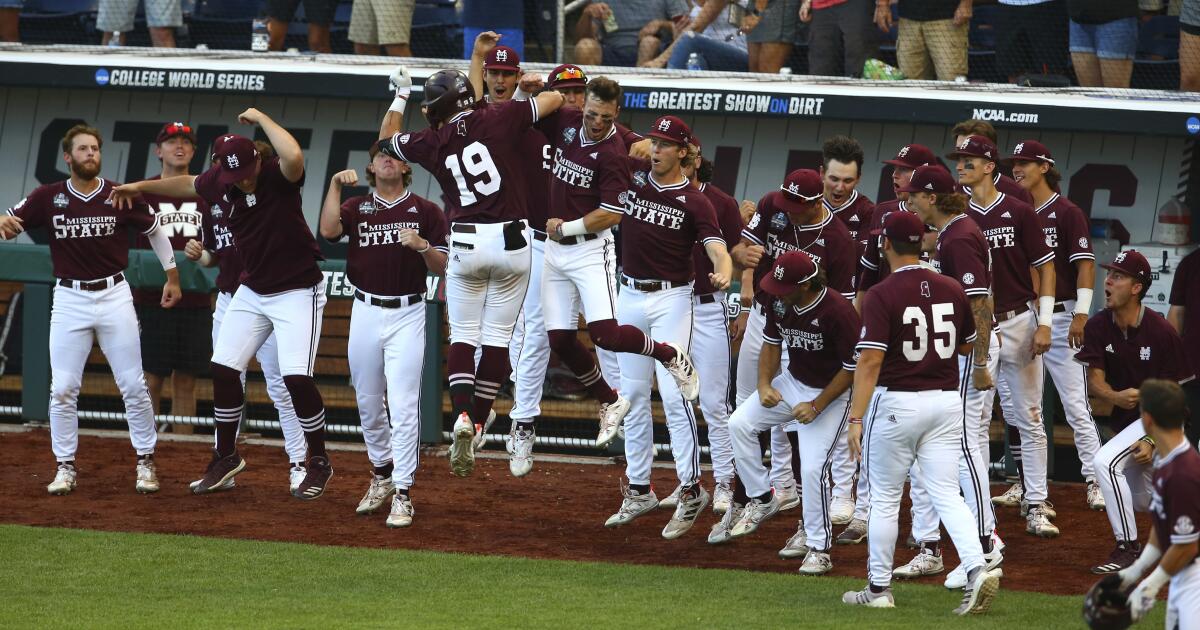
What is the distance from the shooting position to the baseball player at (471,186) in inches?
295

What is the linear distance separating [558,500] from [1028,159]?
11.2 feet

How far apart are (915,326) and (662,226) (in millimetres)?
1906

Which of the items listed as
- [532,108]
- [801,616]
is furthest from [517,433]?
[801,616]

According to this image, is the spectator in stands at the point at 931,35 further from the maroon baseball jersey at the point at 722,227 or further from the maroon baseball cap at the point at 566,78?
the maroon baseball cap at the point at 566,78

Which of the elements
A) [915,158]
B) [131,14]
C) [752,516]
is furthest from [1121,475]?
[131,14]

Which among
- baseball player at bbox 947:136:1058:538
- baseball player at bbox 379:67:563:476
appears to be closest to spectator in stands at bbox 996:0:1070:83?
baseball player at bbox 947:136:1058:538

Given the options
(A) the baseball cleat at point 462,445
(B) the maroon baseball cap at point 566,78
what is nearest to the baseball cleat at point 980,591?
(A) the baseball cleat at point 462,445

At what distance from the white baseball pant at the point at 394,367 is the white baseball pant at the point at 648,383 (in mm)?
1147

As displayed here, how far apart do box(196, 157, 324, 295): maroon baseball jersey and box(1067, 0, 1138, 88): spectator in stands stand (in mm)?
5357

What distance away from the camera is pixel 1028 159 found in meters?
8.26


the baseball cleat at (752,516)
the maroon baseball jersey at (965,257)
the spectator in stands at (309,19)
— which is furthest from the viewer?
the spectator in stands at (309,19)

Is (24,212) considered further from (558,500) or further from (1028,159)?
(1028,159)

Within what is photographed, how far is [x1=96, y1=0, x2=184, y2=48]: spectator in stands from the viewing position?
11922 mm

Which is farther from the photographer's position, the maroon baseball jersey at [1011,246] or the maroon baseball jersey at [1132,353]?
the maroon baseball jersey at [1011,246]
